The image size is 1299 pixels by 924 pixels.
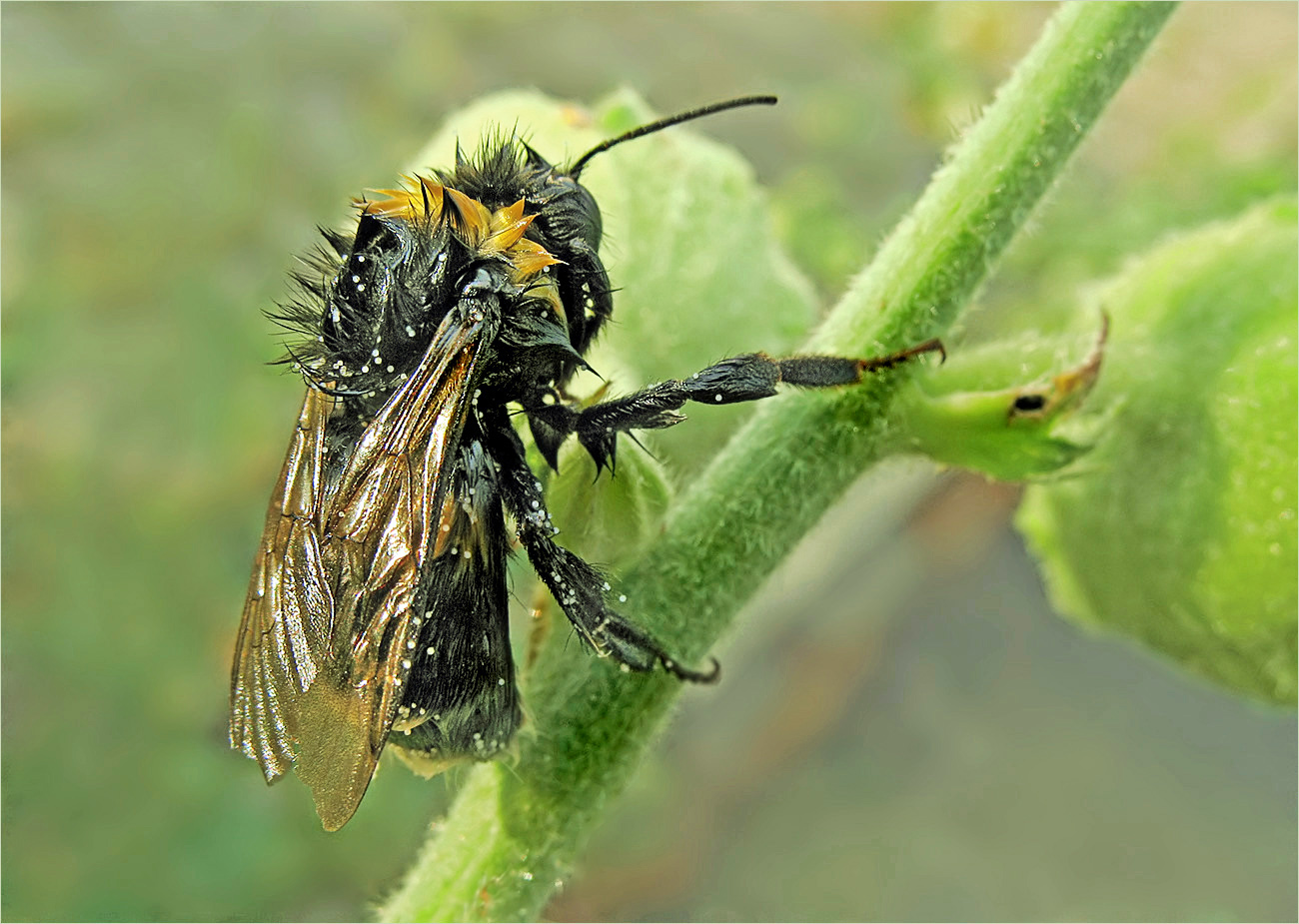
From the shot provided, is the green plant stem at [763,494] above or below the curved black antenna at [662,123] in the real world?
below

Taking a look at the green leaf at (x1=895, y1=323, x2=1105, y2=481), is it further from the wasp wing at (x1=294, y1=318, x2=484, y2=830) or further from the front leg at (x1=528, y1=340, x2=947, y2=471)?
the wasp wing at (x1=294, y1=318, x2=484, y2=830)

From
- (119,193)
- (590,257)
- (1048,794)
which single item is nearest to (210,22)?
(119,193)

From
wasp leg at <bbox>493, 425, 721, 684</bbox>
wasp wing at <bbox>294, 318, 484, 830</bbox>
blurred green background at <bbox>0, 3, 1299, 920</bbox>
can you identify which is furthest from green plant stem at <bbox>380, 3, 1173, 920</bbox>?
blurred green background at <bbox>0, 3, 1299, 920</bbox>

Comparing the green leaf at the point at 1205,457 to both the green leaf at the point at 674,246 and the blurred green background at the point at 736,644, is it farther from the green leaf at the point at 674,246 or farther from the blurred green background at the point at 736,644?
the blurred green background at the point at 736,644

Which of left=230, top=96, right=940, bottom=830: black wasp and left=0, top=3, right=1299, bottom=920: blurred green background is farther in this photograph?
left=0, top=3, right=1299, bottom=920: blurred green background

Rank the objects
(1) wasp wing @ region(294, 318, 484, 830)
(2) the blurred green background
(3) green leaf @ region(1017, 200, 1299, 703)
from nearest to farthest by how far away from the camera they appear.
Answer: (1) wasp wing @ region(294, 318, 484, 830), (3) green leaf @ region(1017, 200, 1299, 703), (2) the blurred green background

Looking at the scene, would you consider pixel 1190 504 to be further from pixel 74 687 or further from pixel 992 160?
pixel 74 687

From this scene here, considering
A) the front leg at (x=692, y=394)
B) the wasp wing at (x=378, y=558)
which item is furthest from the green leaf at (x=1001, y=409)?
the wasp wing at (x=378, y=558)
